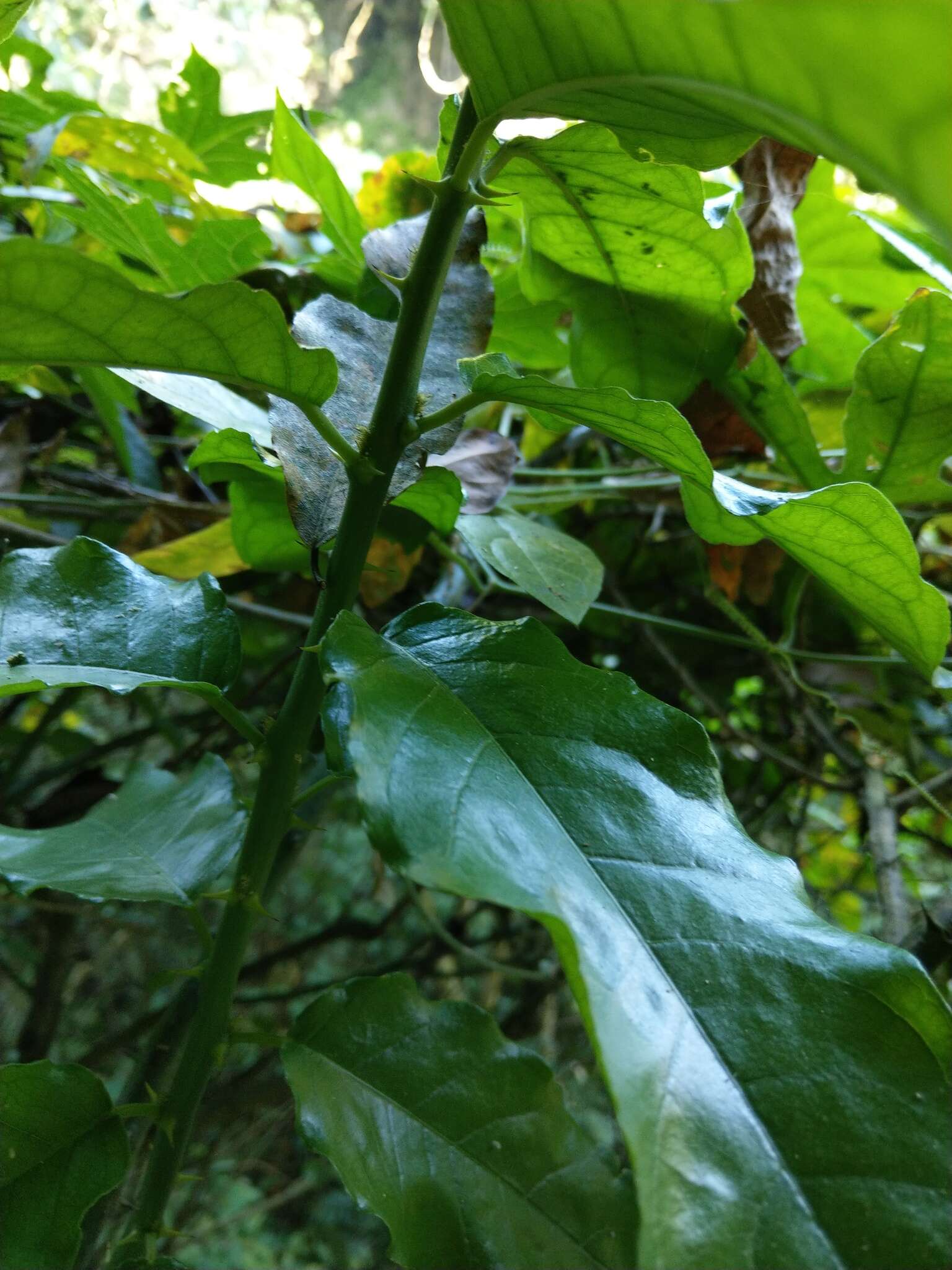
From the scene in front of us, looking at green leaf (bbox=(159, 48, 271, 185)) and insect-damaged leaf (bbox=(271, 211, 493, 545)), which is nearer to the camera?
insect-damaged leaf (bbox=(271, 211, 493, 545))

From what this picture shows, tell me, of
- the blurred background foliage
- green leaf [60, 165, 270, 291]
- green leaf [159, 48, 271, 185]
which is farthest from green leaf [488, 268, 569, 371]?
green leaf [159, 48, 271, 185]

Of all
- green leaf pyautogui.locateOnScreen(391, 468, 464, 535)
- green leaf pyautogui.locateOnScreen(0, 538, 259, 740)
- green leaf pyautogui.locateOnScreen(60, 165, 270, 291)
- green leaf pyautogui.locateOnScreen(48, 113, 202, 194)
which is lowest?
green leaf pyautogui.locateOnScreen(0, 538, 259, 740)

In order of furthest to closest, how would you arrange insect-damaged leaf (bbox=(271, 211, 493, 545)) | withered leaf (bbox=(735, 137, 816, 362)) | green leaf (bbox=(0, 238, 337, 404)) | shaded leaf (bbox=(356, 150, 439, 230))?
1. shaded leaf (bbox=(356, 150, 439, 230))
2. withered leaf (bbox=(735, 137, 816, 362))
3. insect-damaged leaf (bbox=(271, 211, 493, 545))
4. green leaf (bbox=(0, 238, 337, 404))

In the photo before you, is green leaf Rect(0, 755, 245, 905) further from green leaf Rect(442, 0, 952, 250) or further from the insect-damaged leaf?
green leaf Rect(442, 0, 952, 250)

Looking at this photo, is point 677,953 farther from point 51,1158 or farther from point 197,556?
point 197,556

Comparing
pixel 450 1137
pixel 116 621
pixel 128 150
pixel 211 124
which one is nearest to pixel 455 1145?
pixel 450 1137

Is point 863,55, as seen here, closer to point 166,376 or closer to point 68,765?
point 166,376
